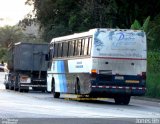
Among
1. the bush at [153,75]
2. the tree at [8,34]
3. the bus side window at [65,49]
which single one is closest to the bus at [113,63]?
the bus side window at [65,49]

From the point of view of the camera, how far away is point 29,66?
40406 mm

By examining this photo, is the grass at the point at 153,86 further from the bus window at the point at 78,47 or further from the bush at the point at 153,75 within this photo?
the bus window at the point at 78,47

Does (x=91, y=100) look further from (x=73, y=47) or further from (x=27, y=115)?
(x=27, y=115)

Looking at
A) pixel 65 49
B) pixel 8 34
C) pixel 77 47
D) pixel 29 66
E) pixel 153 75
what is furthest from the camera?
pixel 8 34

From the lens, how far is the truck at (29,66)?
3978 cm

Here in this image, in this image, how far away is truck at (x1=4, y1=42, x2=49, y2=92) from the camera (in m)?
39.8

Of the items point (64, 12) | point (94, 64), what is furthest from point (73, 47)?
point (64, 12)

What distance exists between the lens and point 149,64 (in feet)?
132

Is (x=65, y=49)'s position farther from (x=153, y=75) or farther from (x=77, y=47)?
(x=153, y=75)

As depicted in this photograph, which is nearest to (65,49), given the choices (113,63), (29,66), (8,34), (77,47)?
(77,47)

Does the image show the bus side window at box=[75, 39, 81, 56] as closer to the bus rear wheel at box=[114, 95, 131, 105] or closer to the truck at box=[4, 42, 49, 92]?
the bus rear wheel at box=[114, 95, 131, 105]

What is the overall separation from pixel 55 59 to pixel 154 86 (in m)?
6.91

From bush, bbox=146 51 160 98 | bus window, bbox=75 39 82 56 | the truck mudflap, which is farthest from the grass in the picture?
the truck mudflap

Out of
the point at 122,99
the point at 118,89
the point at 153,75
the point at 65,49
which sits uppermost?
the point at 65,49
